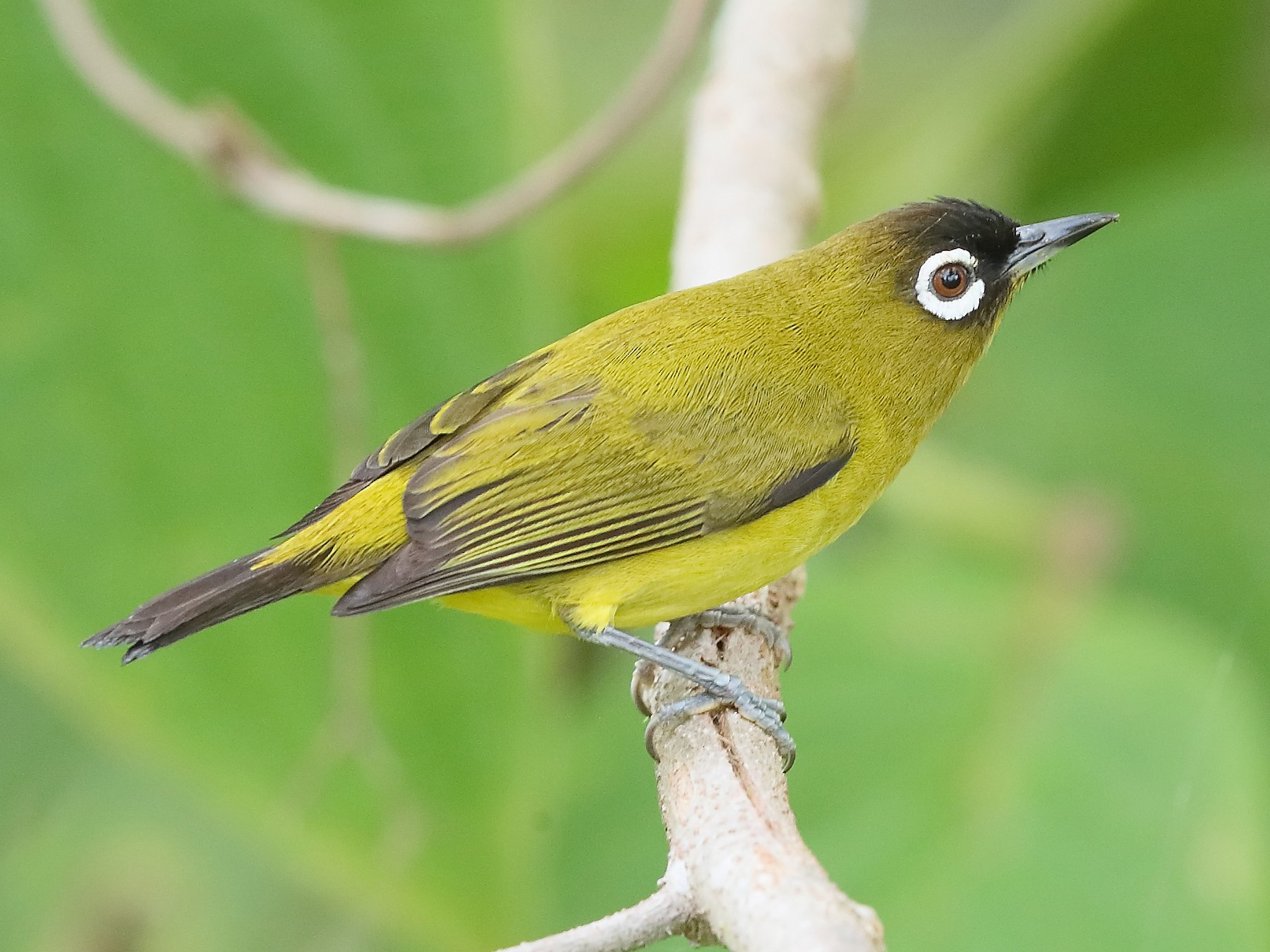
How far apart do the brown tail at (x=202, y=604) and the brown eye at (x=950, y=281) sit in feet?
4.48

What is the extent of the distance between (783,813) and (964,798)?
1120mm

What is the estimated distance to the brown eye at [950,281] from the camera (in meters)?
3.25

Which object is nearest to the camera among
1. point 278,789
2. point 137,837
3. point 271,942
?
point 278,789

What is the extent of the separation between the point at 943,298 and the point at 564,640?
156 cm

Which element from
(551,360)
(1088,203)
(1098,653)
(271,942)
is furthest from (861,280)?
(271,942)

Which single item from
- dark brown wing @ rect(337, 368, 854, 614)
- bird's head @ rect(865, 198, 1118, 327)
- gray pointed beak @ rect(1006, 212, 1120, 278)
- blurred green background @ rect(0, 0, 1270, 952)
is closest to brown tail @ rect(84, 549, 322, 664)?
dark brown wing @ rect(337, 368, 854, 614)

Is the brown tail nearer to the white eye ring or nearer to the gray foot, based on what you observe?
the gray foot

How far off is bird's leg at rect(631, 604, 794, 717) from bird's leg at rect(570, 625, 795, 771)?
161 mm

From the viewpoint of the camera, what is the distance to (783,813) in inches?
85.3

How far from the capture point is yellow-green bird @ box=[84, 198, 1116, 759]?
2.83 meters

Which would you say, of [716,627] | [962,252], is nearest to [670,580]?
[716,627]

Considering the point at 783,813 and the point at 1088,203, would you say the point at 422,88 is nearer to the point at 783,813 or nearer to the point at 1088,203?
the point at 1088,203

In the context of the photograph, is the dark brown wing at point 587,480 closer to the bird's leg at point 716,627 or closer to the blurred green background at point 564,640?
the bird's leg at point 716,627

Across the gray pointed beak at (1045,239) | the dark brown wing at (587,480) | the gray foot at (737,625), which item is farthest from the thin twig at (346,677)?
the gray pointed beak at (1045,239)
